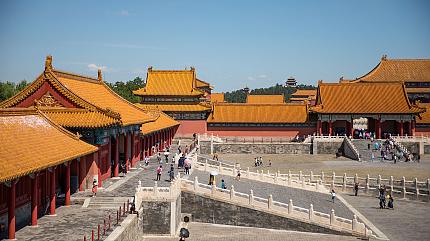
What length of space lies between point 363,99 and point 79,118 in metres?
48.8

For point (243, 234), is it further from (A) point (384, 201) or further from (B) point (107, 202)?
(A) point (384, 201)

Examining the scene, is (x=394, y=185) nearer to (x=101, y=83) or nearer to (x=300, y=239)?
(x=300, y=239)

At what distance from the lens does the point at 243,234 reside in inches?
1171

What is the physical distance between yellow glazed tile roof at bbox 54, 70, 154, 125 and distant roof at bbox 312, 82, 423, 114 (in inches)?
1307

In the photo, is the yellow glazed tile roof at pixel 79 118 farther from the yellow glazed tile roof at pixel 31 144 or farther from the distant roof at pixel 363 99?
the distant roof at pixel 363 99

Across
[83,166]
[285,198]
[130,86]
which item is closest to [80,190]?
[83,166]

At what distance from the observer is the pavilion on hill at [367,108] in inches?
2621

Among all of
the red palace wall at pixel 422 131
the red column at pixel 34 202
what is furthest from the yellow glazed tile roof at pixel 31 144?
the red palace wall at pixel 422 131

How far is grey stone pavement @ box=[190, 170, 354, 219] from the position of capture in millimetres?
36781

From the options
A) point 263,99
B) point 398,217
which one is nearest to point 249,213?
point 398,217

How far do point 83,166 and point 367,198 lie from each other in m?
24.4

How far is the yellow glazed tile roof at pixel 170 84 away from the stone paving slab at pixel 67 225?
46.6 metres

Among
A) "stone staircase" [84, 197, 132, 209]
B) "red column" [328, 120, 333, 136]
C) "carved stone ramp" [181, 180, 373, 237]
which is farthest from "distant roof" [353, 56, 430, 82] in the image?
"stone staircase" [84, 197, 132, 209]

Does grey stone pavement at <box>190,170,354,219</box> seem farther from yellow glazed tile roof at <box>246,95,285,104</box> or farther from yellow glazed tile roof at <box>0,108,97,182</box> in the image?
yellow glazed tile roof at <box>246,95,285,104</box>
